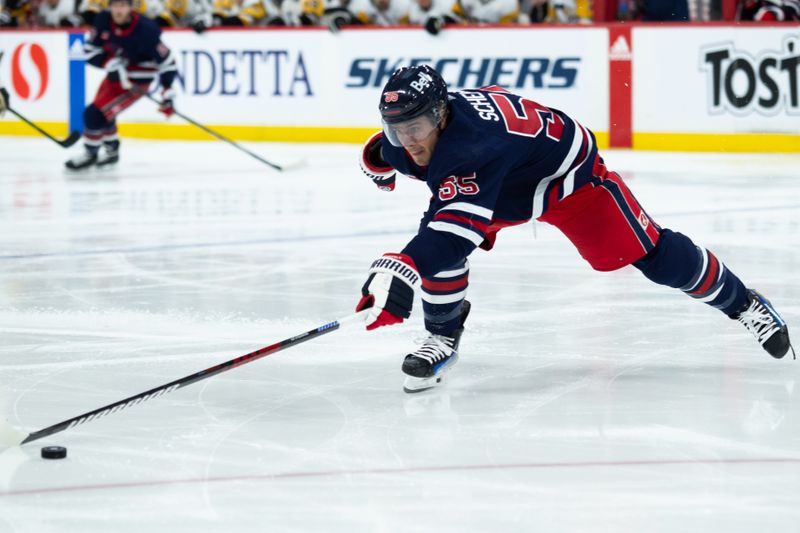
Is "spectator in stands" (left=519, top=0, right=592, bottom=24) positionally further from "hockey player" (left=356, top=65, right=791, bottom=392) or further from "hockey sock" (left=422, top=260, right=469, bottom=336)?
"hockey sock" (left=422, top=260, right=469, bottom=336)

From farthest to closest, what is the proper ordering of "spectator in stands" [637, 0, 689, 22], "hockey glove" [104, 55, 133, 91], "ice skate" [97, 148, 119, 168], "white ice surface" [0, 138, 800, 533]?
"spectator in stands" [637, 0, 689, 22], "ice skate" [97, 148, 119, 168], "hockey glove" [104, 55, 133, 91], "white ice surface" [0, 138, 800, 533]

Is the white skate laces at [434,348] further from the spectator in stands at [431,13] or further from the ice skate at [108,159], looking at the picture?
the spectator in stands at [431,13]

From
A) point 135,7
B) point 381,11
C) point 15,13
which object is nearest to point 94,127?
point 381,11

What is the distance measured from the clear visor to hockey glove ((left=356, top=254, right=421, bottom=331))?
26cm

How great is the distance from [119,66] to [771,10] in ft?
13.9

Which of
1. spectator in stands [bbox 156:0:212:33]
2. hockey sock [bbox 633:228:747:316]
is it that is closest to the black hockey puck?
hockey sock [bbox 633:228:747:316]

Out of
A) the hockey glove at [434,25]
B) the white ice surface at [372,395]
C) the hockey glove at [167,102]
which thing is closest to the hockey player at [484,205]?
the white ice surface at [372,395]

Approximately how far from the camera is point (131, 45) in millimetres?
9172

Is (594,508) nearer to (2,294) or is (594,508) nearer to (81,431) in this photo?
(81,431)

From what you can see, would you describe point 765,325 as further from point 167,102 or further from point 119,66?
point 119,66

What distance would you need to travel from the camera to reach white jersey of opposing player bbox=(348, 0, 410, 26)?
11078 mm

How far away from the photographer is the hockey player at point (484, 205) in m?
2.96

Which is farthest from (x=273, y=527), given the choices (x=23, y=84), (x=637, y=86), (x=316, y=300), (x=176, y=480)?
(x=23, y=84)

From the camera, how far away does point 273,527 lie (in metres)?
2.27
